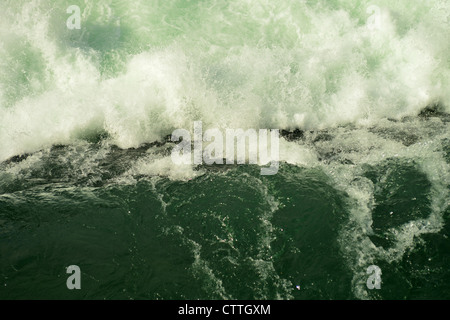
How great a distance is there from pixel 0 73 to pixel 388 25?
8005 millimetres

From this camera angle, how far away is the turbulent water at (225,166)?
4.34 meters

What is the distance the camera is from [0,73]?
709 cm

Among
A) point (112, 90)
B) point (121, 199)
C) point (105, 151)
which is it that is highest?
point (112, 90)

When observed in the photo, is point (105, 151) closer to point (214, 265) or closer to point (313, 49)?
point (214, 265)

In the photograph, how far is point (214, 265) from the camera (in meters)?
4.34

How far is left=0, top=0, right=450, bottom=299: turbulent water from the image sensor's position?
4336 millimetres

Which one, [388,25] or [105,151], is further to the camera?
[388,25]

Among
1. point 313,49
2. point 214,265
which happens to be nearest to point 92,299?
point 214,265

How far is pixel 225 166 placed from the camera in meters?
5.96

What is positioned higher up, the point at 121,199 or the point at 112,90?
the point at 112,90
